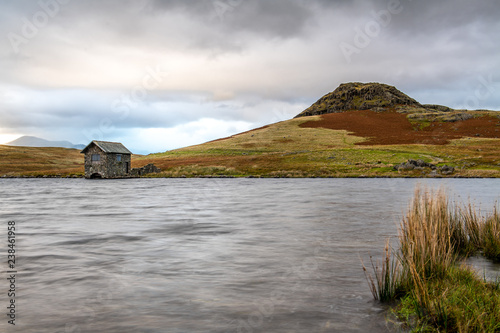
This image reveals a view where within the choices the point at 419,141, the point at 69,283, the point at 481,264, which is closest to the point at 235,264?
the point at 69,283

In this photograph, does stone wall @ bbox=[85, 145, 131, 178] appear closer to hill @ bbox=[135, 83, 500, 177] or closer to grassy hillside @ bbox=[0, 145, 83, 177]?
grassy hillside @ bbox=[0, 145, 83, 177]

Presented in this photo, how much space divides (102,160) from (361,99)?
114379 mm

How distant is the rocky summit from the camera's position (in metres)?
154

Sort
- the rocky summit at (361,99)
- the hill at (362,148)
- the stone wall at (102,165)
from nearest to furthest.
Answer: the hill at (362,148), the stone wall at (102,165), the rocky summit at (361,99)

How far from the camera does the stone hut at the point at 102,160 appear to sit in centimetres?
8156

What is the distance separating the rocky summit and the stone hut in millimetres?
96242

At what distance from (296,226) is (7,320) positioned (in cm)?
1537

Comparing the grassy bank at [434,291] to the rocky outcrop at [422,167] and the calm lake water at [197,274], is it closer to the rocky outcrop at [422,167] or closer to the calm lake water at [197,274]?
the calm lake water at [197,274]

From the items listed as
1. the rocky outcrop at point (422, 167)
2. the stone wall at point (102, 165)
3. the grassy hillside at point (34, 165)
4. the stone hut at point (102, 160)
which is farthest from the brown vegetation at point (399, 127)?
the grassy hillside at point (34, 165)

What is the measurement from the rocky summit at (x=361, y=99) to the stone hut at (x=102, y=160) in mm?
96242

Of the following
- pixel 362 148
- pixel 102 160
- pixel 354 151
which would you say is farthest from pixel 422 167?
pixel 102 160

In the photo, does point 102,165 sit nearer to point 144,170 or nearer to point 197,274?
point 144,170

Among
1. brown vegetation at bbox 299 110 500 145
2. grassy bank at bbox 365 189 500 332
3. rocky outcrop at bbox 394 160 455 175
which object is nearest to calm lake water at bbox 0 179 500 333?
grassy bank at bbox 365 189 500 332

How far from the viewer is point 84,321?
8094 mm
